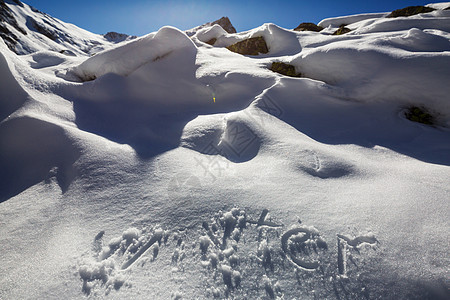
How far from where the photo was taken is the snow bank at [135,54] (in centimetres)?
410

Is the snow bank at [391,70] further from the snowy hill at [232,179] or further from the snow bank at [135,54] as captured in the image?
the snow bank at [135,54]

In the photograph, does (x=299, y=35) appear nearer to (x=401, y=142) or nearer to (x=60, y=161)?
(x=401, y=142)

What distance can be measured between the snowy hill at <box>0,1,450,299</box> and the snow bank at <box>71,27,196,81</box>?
6 centimetres

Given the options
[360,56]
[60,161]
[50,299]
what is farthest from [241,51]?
[50,299]

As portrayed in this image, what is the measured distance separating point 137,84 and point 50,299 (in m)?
3.59

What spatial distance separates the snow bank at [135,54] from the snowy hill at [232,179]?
6 centimetres

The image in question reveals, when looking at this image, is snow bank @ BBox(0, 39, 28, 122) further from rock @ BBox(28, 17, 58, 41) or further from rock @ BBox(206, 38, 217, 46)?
rock @ BBox(28, 17, 58, 41)

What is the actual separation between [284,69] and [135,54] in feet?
11.4

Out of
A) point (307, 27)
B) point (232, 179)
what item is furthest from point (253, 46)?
point (232, 179)

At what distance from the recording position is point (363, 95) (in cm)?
342

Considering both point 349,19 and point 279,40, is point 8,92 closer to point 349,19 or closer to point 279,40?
point 279,40

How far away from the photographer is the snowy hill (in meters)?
1.23

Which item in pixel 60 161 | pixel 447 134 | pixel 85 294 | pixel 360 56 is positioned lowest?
pixel 447 134

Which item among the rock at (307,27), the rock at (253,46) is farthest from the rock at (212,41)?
the rock at (307,27)
